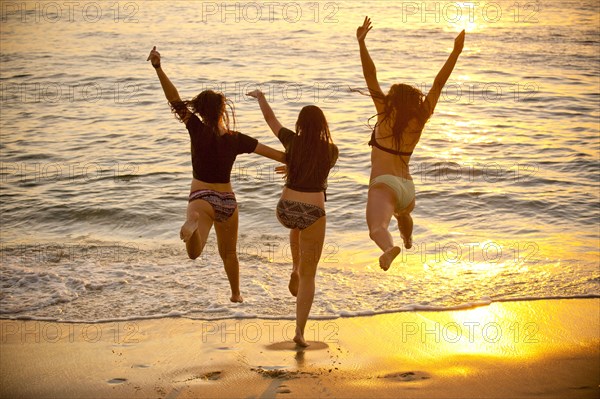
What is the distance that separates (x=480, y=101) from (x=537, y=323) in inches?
458

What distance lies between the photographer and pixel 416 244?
33.1ft

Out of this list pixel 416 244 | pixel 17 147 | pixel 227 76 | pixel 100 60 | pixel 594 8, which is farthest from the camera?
pixel 594 8

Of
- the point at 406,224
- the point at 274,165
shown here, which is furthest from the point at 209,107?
the point at 274,165

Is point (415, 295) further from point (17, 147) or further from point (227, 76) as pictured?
point (227, 76)

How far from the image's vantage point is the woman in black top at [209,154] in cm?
646

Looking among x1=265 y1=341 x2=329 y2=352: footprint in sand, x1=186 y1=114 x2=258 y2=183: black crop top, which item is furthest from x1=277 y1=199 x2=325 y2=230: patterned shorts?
x1=265 y1=341 x2=329 y2=352: footprint in sand

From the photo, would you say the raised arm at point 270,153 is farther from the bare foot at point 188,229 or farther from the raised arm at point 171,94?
the bare foot at point 188,229

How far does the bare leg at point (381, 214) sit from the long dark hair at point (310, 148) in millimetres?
450

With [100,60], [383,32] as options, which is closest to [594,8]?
[383,32]

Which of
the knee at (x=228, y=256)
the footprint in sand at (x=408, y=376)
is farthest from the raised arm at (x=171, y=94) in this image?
the footprint in sand at (x=408, y=376)

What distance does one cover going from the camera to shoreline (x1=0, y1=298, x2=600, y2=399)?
5.90 meters

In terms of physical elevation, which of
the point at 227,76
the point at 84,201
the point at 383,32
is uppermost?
the point at 383,32

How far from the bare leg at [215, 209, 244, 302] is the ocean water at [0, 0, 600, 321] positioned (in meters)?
0.80

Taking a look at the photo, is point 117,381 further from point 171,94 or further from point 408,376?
point 171,94
